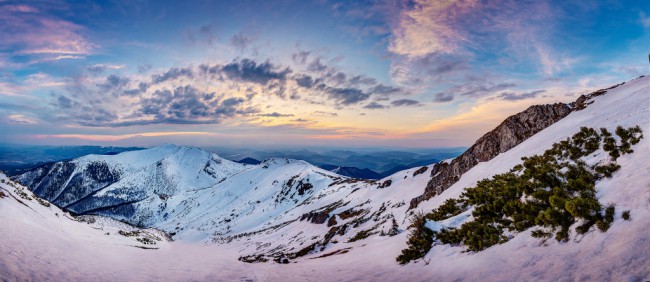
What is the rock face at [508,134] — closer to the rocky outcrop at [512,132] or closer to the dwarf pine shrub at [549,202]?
the rocky outcrop at [512,132]

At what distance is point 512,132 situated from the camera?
41.6 metres

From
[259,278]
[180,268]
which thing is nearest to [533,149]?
[259,278]

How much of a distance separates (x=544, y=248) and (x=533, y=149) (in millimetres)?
23865

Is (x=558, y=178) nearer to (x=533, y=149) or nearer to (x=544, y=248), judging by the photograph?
(x=544, y=248)

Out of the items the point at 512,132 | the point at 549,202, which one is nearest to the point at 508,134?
the point at 512,132

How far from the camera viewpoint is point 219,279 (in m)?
16.4

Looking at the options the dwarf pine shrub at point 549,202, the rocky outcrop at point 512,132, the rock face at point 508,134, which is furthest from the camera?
the rock face at point 508,134

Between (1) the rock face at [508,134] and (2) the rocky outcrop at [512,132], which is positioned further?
(1) the rock face at [508,134]

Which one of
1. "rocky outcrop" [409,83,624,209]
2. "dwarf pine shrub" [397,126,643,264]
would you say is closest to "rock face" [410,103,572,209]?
"rocky outcrop" [409,83,624,209]

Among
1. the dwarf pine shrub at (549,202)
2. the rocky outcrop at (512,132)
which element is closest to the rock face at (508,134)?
the rocky outcrop at (512,132)

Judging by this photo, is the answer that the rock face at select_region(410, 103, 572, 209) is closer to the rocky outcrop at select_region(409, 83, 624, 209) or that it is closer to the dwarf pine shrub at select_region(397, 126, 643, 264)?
the rocky outcrop at select_region(409, 83, 624, 209)

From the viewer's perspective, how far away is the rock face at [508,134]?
38.7m

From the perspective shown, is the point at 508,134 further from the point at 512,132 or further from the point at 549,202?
the point at 549,202

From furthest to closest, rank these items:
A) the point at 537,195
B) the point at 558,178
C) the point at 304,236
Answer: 1. the point at 304,236
2. the point at 558,178
3. the point at 537,195
